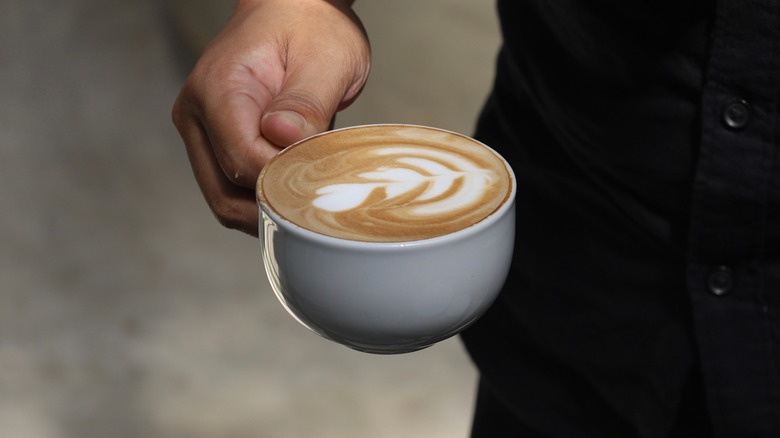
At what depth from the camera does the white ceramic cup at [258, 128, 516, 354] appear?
493 millimetres

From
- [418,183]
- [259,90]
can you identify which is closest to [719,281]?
[418,183]

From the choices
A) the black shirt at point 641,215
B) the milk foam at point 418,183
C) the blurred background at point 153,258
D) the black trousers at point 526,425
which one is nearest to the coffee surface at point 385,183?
the milk foam at point 418,183

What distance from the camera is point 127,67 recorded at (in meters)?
2.04

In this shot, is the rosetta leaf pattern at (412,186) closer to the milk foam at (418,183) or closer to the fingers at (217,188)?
the milk foam at (418,183)

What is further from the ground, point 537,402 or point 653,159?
point 653,159

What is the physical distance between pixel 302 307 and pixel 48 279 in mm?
1413

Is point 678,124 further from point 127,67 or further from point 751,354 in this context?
point 127,67

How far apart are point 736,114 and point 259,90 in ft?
1.09

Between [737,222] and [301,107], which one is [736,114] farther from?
[301,107]

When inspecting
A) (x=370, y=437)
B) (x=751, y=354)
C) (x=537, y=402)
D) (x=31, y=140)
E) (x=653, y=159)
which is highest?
(x=653, y=159)

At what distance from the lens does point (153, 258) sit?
1838 millimetres

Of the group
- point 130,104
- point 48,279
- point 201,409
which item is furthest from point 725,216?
point 130,104

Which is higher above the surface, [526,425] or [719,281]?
[719,281]

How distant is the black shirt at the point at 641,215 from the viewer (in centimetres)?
64
